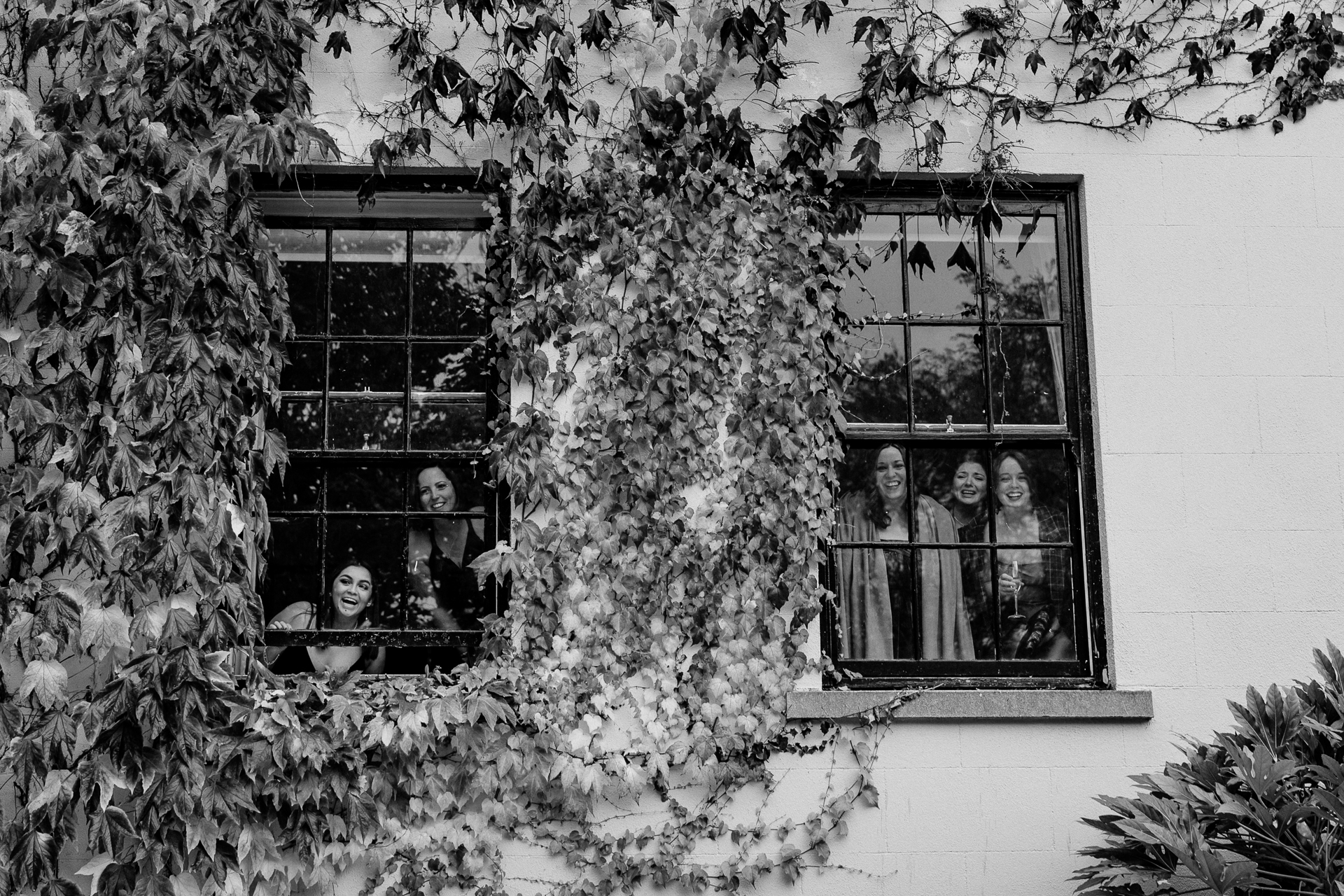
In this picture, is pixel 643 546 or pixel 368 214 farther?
pixel 368 214

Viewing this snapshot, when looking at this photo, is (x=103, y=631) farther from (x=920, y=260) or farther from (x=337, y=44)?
(x=920, y=260)

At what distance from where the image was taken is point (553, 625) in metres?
4.84

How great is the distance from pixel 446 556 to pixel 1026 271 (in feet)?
9.26

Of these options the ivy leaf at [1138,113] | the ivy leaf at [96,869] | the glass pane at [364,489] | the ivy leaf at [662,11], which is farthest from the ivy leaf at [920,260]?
the ivy leaf at [96,869]

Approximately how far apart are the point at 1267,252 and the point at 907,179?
159 cm

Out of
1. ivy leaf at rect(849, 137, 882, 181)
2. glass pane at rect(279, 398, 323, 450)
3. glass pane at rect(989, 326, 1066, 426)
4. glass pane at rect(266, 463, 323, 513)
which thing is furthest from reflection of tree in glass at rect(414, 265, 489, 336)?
glass pane at rect(989, 326, 1066, 426)

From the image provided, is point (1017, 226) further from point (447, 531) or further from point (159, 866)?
point (159, 866)

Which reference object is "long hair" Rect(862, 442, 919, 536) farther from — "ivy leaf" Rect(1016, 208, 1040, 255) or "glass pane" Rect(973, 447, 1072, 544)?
"ivy leaf" Rect(1016, 208, 1040, 255)

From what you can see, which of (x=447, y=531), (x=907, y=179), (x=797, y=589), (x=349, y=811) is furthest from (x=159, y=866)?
(x=907, y=179)

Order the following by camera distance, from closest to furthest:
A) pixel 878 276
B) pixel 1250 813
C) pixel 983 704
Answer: pixel 1250 813 < pixel 983 704 < pixel 878 276

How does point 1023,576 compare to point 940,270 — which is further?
point 940,270

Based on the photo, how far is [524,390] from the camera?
505 cm

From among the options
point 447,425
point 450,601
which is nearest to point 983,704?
point 450,601

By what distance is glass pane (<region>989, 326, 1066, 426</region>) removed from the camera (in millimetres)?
5281
